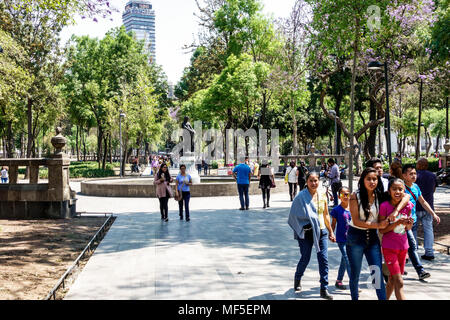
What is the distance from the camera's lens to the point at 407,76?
28141 millimetres

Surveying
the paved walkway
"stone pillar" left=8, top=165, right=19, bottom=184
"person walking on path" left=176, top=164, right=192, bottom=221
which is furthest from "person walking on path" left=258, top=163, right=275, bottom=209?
"stone pillar" left=8, top=165, right=19, bottom=184

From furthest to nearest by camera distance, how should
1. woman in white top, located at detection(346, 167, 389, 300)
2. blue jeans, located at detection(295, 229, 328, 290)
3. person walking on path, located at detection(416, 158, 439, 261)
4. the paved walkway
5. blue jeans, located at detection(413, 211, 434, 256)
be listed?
person walking on path, located at detection(416, 158, 439, 261) < blue jeans, located at detection(413, 211, 434, 256) < the paved walkway < blue jeans, located at detection(295, 229, 328, 290) < woman in white top, located at detection(346, 167, 389, 300)

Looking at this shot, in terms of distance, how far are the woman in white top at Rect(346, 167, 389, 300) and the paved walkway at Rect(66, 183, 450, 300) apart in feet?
3.23

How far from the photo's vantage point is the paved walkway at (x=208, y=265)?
6.11 metres

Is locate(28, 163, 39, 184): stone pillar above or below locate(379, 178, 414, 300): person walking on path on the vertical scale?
above

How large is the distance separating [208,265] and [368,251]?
3322 millimetres

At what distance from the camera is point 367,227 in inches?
196

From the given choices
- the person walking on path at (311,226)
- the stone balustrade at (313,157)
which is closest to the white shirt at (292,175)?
the person walking on path at (311,226)

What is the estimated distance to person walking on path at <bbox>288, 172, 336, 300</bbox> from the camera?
589 cm

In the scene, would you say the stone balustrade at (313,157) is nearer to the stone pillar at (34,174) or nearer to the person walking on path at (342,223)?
the stone pillar at (34,174)

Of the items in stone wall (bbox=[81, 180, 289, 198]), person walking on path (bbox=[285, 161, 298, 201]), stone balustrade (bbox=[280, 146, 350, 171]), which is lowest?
stone wall (bbox=[81, 180, 289, 198])

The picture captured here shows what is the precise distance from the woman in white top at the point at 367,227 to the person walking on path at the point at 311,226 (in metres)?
0.77

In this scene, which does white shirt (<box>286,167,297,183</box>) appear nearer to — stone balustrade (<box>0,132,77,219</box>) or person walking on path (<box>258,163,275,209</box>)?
person walking on path (<box>258,163,275,209</box>)
